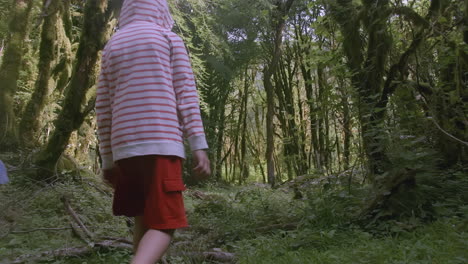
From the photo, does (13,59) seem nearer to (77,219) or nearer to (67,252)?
(77,219)

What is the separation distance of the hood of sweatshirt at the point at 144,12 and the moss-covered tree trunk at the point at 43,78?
537 centimetres

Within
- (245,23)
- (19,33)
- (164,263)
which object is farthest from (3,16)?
(245,23)

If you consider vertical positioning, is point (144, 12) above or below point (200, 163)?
above

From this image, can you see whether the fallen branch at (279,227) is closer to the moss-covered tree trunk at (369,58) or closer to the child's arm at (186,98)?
the moss-covered tree trunk at (369,58)

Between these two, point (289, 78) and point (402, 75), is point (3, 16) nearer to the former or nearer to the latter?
point (402, 75)

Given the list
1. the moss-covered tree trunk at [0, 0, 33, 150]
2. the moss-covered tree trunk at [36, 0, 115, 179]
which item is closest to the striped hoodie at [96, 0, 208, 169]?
the moss-covered tree trunk at [0, 0, 33, 150]

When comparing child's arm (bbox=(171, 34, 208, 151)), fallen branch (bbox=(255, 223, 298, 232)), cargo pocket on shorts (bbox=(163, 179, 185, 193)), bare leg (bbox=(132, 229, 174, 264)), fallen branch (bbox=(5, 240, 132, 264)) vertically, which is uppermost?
child's arm (bbox=(171, 34, 208, 151))

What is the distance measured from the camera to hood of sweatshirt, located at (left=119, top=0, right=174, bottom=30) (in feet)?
7.16

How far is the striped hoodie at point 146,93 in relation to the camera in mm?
1937

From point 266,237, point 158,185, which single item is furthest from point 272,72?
point 158,185

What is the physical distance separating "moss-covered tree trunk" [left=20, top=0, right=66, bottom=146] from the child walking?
18.1 feet

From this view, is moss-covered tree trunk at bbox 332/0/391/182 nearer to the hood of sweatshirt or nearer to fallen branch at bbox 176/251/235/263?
fallen branch at bbox 176/251/235/263

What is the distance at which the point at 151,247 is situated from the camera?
1.86 m

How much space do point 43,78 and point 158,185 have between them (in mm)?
6413
